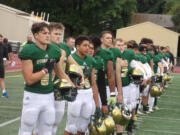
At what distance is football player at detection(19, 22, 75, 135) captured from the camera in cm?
564

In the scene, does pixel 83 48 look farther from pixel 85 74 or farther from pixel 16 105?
pixel 16 105

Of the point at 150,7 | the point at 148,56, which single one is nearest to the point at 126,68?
the point at 148,56

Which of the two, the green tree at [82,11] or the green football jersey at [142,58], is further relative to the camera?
the green tree at [82,11]

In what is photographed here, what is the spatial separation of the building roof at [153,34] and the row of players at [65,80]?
3694 centimetres

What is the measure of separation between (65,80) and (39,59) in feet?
1.42

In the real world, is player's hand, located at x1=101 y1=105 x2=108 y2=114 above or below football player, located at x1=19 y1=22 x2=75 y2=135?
below

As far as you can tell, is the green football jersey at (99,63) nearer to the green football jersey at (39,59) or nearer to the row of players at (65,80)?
the row of players at (65,80)

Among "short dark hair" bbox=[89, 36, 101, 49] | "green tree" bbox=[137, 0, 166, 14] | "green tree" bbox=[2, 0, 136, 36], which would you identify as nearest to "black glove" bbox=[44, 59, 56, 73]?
"short dark hair" bbox=[89, 36, 101, 49]

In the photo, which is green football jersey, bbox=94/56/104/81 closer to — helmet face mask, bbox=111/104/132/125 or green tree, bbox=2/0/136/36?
helmet face mask, bbox=111/104/132/125

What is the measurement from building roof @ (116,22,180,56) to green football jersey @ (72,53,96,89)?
3888 cm

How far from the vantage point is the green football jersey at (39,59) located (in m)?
5.63

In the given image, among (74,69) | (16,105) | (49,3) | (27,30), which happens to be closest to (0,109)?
(16,105)

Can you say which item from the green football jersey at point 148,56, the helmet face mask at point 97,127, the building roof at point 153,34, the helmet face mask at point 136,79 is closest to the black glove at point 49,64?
the helmet face mask at point 97,127

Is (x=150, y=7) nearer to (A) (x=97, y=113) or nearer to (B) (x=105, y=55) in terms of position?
(B) (x=105, y=55)
